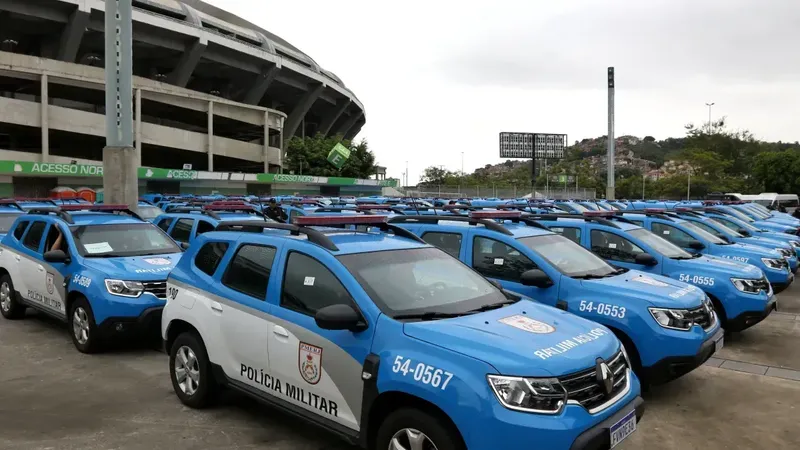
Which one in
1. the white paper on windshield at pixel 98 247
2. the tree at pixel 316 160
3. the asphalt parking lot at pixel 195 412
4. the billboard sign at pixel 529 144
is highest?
the billboard sign at pixel 529 144

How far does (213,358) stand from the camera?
5.25 m

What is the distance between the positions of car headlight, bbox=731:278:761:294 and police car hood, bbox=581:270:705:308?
1.82 m

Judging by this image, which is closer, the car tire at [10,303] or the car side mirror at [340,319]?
the car side mirror at [340,319]

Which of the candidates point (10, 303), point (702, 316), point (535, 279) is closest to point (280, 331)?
point (535, 279)

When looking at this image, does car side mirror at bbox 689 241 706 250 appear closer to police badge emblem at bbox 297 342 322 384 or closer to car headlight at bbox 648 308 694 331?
car headlight at bbox 648 308 694 331

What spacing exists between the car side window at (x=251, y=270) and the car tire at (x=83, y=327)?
9.80ft

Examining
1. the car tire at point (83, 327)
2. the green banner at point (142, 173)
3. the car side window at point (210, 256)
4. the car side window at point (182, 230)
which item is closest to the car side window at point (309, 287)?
the car side window at point (210, 256)

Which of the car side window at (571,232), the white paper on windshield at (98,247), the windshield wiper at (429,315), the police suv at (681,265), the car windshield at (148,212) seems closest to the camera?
the windshield wiper at (429,315)

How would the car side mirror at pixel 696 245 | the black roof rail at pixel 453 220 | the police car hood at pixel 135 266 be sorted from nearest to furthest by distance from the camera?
the black roof rail at pixel 453 220
the police car hood at pixel 135 266
the car side mirror at pixel 696 245

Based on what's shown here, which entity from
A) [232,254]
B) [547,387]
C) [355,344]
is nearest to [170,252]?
[232,254]

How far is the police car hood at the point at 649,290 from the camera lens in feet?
19.6

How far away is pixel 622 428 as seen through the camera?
3.77 metres

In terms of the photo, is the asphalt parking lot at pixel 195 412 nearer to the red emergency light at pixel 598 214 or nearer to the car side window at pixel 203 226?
the red emergency light at pixel 598 214

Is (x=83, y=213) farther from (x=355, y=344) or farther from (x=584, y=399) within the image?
(x=584, y=399)
